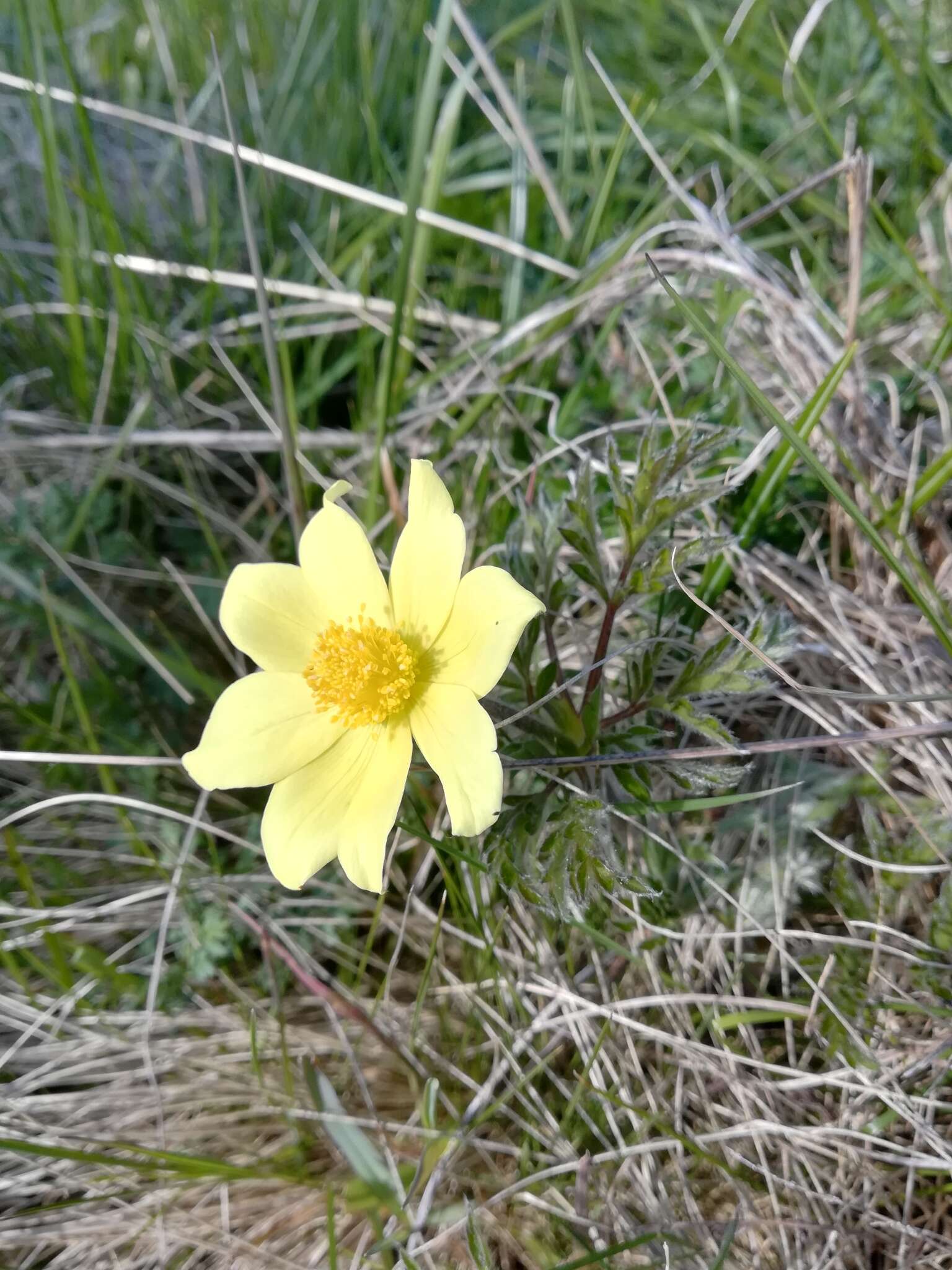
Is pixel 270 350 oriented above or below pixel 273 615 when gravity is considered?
above

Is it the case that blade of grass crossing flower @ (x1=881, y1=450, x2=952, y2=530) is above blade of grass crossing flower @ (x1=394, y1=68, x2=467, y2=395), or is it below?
below

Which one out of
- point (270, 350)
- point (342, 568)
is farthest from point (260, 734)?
point (270, 350)

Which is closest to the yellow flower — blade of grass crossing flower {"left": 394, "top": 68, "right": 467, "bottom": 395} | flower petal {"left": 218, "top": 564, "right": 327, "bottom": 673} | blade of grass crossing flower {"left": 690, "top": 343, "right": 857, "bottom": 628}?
flower petal {"left": 218, "top": 564, "right": 327, "bottom": 673}

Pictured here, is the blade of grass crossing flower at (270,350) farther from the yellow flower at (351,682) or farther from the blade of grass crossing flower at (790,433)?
the blade of grass crossing flower at (790,433)

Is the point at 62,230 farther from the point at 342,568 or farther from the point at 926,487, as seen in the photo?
the point at 926,487

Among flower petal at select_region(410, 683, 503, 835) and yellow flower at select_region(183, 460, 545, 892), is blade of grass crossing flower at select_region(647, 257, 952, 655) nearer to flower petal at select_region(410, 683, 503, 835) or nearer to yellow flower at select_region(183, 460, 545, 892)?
yellow flower at select_region(183, 460, 545, 892)

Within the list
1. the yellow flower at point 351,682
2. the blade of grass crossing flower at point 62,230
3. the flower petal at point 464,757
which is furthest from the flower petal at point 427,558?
the blade of grass crossing flower at point 62,230
